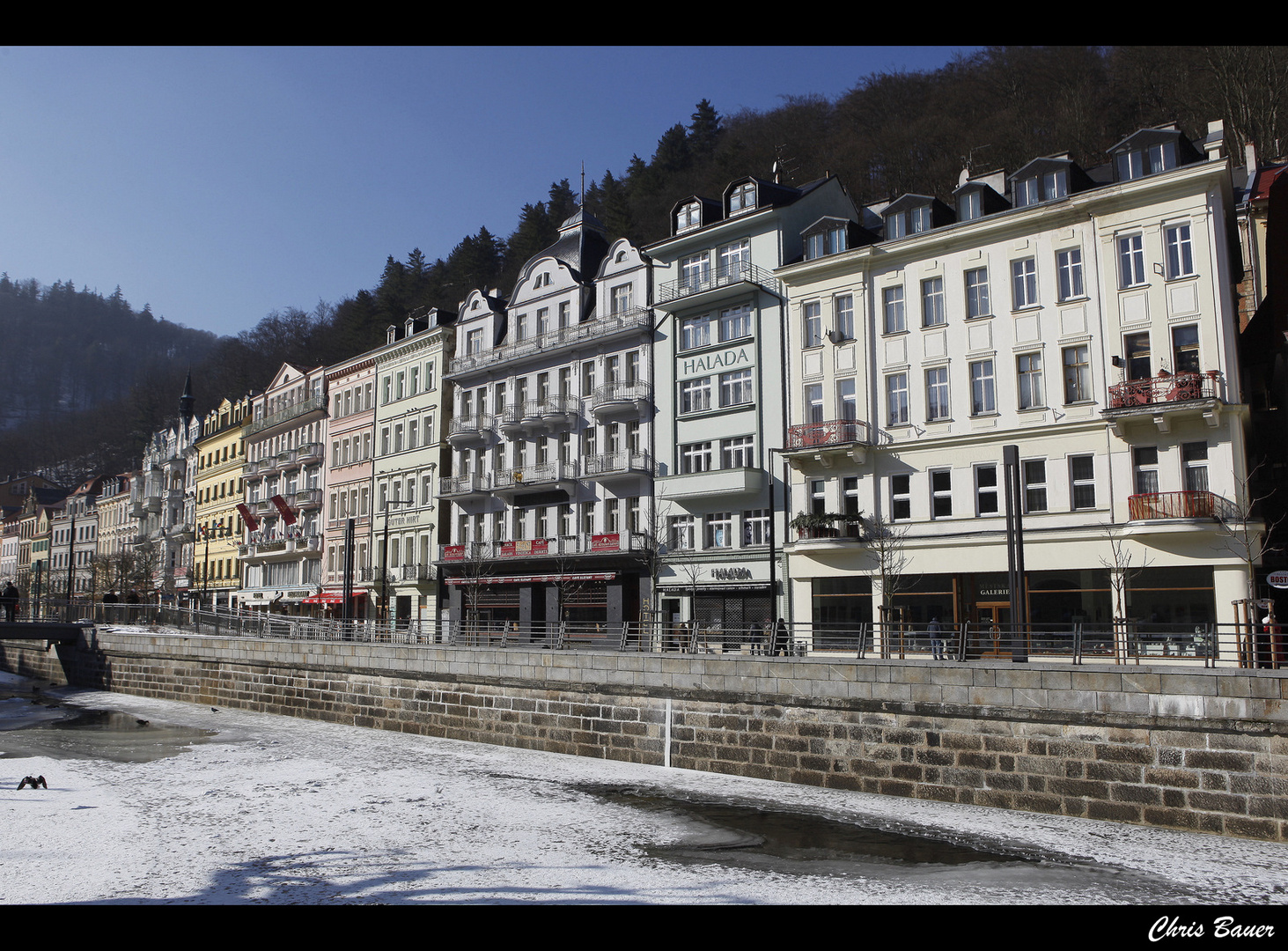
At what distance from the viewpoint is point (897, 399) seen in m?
33.7

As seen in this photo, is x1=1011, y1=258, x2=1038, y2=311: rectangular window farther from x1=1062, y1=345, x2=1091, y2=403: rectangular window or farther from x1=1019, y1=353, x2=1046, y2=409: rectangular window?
x1=1062, y1=345, x2=1091, y2=403: rectangular window

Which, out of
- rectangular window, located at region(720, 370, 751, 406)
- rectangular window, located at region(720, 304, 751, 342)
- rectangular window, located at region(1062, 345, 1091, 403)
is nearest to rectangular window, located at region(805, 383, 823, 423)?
rectangular window, located at region(720, 370, 751, 406)

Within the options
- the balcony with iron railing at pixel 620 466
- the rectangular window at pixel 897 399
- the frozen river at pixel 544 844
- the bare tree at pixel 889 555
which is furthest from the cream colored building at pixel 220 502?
the rectangular window at pixel 897 399

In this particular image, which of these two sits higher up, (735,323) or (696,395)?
(735,323)

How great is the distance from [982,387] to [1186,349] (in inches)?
242

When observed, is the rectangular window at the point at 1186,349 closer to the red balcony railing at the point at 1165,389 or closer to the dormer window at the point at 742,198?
the red balcony railing at the point at 1165,389

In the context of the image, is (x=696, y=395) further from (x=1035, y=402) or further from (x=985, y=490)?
(x=1035, y=402)

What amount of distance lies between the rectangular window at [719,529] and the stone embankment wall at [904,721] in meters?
13.1

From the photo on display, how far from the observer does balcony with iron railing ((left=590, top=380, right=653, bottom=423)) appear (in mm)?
41656

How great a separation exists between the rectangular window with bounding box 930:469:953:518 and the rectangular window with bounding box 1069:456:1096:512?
3.85 meters

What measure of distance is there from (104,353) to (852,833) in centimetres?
17230

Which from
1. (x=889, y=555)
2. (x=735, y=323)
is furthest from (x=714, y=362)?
(x=889, y=555)
